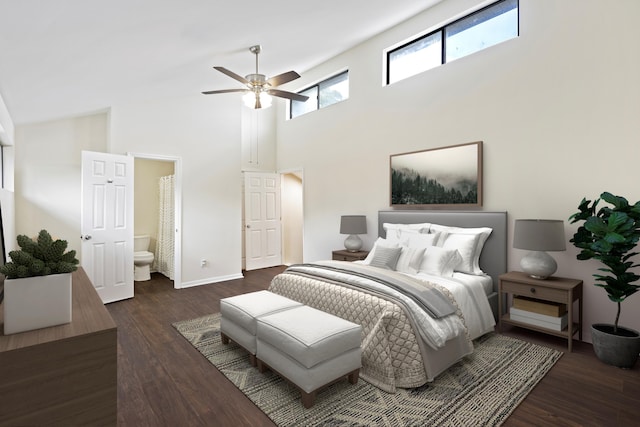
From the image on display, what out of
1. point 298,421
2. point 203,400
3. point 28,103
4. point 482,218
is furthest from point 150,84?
point 482,218

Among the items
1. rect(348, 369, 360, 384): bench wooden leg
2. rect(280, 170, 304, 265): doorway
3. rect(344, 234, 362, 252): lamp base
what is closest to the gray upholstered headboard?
rect(344, 234, 362, 252): lamp base

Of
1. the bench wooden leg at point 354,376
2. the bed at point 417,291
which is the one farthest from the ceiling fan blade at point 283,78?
the bench wooden leg at point 354,376

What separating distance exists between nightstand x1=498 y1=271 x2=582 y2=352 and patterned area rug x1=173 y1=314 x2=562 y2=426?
0.22 metres

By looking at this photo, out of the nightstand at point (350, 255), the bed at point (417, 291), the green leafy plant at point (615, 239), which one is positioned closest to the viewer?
the bed at point (417, 291)

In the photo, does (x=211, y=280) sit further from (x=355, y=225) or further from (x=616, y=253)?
(x=616, y=253)

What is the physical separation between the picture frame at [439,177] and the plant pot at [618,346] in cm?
161

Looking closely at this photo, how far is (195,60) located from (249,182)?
3.18 metres

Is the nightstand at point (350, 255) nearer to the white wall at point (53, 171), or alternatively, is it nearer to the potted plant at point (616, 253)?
the potted plant at point (616, 253)

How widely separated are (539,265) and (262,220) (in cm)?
488

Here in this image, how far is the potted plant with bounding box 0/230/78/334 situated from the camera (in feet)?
3.70

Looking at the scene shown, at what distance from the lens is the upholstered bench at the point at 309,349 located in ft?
6.88

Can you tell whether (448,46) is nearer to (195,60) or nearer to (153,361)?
(195,60)

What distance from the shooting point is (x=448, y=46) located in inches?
161

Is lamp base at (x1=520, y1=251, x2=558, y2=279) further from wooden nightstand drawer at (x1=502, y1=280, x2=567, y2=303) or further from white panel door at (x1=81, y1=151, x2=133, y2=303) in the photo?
white panel door at (x1=81, y1=151, x2=133, y2=303)
